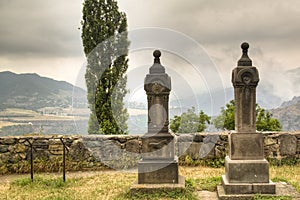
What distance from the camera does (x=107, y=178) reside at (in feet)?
26.1

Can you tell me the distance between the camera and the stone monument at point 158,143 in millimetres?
6441

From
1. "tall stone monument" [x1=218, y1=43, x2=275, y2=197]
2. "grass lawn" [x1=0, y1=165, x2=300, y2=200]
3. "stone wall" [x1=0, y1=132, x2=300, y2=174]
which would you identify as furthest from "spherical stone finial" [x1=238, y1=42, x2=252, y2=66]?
"stone wall" [x1=0, y1=132, x2=300, y2=174]

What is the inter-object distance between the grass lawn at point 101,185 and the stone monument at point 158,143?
34 cm

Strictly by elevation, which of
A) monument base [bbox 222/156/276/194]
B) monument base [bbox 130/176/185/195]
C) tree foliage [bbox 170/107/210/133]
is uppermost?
tree foliage [bbox 170/107/210/133]

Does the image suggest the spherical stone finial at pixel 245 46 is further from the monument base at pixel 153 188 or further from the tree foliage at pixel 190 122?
the tree foliage at pixel 190 122

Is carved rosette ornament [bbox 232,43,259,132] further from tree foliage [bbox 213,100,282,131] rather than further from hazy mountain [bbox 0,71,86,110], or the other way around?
tree foliage [bbox 213,100,282,131]

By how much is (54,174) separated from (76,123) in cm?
183

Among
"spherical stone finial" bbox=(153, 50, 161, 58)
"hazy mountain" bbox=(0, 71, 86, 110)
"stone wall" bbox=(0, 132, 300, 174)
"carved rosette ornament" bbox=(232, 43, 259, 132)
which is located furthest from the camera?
"hazy mountain" bbox=(0, 71, 86, 110)

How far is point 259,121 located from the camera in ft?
42.7

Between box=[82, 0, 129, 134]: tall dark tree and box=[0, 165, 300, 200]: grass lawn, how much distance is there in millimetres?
4578

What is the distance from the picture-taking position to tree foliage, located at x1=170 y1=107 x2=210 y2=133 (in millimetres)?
12175

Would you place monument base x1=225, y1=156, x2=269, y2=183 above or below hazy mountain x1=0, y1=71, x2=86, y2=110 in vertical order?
below

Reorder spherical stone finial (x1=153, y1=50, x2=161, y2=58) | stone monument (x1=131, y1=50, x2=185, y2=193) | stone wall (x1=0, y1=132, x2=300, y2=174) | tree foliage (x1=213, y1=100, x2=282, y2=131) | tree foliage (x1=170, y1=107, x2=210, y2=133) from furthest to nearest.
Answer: tree foliage (x1=213, y1=100, x2=282, y2=131) < tree foliage (x1=170, y1=107, x2=210, y2=133) < stone wall (x1=0, y1=132, x2=300, y2=174) < spherical stone finial (x1=153, y1=50, x2=161, y2=58) < stone monument (x1=131, y1=50, x2=185, y2=193)

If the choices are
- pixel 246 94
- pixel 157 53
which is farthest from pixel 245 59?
pixel 157 53
